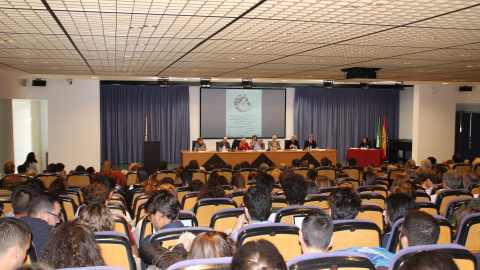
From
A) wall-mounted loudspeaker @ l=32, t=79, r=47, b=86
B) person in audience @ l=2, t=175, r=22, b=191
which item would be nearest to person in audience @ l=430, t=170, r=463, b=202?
person in audience @ l=2, t=175, r=22, b=191

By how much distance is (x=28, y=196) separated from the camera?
469cm

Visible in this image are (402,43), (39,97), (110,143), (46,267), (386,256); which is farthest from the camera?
(110,143)

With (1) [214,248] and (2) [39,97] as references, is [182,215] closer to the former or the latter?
(1) [214,248]

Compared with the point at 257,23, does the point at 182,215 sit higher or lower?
lower

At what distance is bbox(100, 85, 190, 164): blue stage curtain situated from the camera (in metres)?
17.4

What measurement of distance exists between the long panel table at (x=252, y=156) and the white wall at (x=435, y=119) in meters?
4.16

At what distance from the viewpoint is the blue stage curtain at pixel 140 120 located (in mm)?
17406

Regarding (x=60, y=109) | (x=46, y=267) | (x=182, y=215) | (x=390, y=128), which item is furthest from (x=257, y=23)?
(x=390, y=128)

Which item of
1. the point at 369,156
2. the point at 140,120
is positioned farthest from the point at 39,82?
the point at 369,156

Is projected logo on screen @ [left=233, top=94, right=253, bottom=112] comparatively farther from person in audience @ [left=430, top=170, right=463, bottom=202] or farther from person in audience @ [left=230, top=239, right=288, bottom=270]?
person in audience @ [left=230, top=239, right=288, bottom=270]

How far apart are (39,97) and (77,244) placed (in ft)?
42.7

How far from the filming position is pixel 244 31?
5.27m

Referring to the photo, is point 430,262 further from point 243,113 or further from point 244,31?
point 243,113

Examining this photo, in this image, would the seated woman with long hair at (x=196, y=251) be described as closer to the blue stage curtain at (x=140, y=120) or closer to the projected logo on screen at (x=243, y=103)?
the blue stage curtain at (x=140, y=120)
